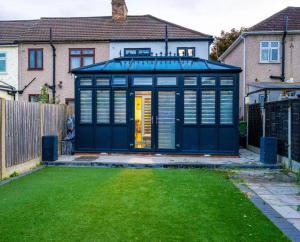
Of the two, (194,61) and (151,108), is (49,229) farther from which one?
(194,61)

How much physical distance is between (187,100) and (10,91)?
1400 cm

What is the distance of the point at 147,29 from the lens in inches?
936

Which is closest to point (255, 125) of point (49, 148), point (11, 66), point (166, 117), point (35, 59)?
point (166, 117)

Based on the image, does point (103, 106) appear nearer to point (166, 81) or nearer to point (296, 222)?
point (166, 81)

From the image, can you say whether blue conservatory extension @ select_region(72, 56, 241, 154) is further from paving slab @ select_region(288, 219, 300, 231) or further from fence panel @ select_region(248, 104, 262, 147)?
paving slab @ select_region(288, 219, 300, 231)

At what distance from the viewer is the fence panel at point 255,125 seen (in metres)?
14.1

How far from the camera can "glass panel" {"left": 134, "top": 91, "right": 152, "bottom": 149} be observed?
13.5m

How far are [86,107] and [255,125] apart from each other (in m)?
7.10

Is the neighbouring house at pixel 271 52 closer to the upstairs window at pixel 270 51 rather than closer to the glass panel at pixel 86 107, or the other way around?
the upstairs window at pixel 270 51

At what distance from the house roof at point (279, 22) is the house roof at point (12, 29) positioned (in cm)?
1609

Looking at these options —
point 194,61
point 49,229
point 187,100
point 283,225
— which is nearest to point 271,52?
point 194,61

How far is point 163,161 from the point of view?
1163 cm

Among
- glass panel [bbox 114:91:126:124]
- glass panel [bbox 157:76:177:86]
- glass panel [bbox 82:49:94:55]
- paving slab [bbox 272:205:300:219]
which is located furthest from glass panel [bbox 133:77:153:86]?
glass panel [bbox 82:49:94:55]

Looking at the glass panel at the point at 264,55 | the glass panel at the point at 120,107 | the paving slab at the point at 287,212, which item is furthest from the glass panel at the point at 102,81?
the glass panel at the point at 264,55
